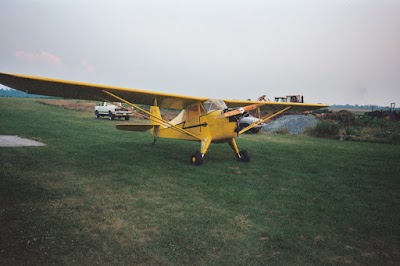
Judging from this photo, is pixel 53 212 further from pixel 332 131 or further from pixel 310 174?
pixel 332 131

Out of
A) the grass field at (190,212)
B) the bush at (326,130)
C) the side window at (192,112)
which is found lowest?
the grass field at (190,212)

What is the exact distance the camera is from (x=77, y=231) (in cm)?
396

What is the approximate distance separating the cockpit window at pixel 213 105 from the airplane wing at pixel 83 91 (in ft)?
0.64

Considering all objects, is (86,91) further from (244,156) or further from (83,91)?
(244,156)

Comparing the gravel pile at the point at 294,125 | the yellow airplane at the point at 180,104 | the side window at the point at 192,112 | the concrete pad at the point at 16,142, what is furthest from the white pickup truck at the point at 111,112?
the side window at the point at 192,112

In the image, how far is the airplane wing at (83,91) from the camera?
6758 mm

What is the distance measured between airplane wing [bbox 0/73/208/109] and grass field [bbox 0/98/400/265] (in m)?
2.00

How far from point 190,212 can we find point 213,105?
5.17 metres

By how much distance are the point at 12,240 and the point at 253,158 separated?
8.18 m

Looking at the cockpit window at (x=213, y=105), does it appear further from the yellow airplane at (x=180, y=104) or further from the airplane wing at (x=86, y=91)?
the airplane wing at (x=86, y=91)

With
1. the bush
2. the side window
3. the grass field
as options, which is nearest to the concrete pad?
the grass field

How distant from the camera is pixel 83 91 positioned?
25.9ft

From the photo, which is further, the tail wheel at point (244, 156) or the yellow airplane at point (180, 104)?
the tail wheel at point (244, 156)

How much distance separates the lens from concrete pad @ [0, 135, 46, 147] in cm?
1003
